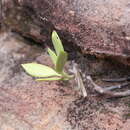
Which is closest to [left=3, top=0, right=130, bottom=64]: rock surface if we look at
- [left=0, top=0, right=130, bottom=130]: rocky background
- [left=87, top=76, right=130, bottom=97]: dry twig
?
[left=0, top=0, right=130, bottom=130]: rocky background

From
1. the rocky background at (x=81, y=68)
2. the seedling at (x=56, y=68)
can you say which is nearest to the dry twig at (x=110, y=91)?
the rocky background at (x=81, y=68)

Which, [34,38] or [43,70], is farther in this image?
[34,38]

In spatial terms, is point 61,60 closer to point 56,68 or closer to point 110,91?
point 56,68

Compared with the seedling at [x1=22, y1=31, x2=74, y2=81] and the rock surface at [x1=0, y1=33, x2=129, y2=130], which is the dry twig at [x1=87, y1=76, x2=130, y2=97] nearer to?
the rock surface at [x1=0, y1=33, x2=129, y2=130]

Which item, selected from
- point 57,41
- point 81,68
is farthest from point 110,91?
point 57,41

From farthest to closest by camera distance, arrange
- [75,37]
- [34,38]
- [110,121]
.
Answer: [34,38], [75,37], [110,121]

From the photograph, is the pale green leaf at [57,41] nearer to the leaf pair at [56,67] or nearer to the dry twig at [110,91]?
the leaf pair at [56,67]

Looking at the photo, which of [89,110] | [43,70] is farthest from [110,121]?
[43,70]

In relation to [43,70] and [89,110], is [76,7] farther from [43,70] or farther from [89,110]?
[89,110]
